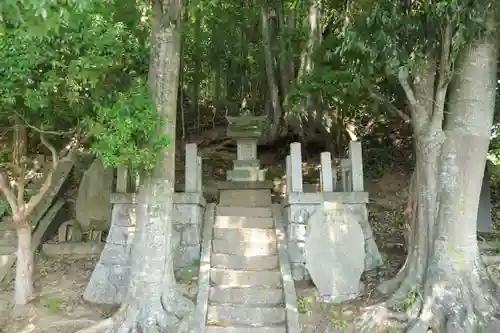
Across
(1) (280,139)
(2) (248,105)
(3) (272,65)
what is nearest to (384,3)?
(3) (272,65)

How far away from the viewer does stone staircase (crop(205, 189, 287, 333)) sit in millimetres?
5805

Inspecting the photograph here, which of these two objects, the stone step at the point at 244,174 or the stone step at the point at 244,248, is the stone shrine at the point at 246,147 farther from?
the stone step at the point at 244,248

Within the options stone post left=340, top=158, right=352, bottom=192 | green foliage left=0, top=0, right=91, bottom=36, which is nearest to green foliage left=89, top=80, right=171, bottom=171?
green foliage left=0, top=0, right=91, bottom=36

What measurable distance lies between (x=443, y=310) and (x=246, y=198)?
420cm

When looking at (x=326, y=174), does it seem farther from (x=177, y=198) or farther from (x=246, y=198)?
(x=177, y=198)

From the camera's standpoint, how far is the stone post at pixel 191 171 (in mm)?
7363

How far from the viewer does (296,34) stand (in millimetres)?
9992

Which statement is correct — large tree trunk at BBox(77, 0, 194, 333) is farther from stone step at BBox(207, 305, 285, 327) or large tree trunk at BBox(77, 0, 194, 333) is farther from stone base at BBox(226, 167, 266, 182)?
stone base at BBox(226, 167, 266, 182)

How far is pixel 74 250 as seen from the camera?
8.17 metres

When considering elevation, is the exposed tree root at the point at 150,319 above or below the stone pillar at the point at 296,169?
below

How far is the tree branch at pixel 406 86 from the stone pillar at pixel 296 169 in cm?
194

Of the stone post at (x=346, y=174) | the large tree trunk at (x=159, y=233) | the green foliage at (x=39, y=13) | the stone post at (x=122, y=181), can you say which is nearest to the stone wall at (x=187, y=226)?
the stone post at (x=122, y=181)

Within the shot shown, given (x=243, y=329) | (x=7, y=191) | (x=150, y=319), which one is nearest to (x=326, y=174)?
(x=243, y=329)

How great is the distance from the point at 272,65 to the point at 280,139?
1981mm
